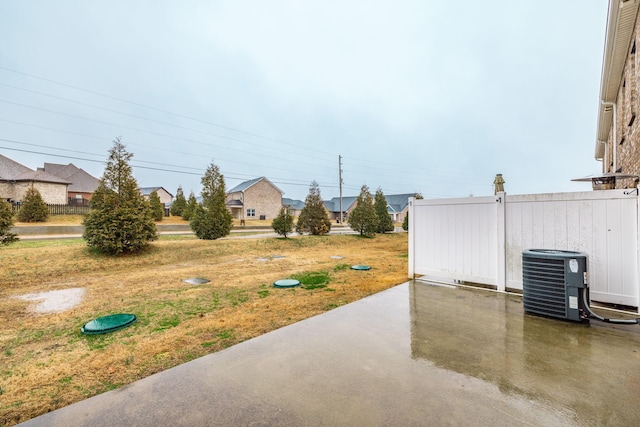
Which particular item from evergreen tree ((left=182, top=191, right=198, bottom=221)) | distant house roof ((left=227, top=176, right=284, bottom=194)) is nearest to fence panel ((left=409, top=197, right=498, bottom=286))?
evergreen tree ((left=182, top=191, right=198, bottom=221))

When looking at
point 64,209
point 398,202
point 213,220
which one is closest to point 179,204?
point 64,209

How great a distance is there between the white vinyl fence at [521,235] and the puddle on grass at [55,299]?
6253 mm

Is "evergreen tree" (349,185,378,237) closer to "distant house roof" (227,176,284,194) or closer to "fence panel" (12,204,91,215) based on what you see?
"distant house roof" (227,176,284,194)

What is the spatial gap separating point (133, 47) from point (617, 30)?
3232 cm

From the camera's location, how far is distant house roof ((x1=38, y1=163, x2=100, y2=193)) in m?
35.6

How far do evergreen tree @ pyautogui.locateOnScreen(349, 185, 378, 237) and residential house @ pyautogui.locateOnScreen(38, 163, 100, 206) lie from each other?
34979 millimetres

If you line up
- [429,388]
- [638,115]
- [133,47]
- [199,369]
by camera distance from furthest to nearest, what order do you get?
1. [133,47]
2. [638,115]
3. [199,369]
4. [429,388]

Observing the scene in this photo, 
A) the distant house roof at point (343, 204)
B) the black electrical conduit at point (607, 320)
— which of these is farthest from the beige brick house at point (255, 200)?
the black electrical conduit at point (607, 320)

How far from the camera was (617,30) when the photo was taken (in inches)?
204

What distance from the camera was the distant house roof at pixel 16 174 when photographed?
1121 inches

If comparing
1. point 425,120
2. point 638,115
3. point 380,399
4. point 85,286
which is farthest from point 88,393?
point 425,120

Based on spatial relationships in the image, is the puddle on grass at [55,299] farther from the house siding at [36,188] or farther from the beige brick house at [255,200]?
the house siding at [36,188]

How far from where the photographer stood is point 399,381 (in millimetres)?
2027

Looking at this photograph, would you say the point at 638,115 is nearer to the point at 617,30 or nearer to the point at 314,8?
the point at 617,30
